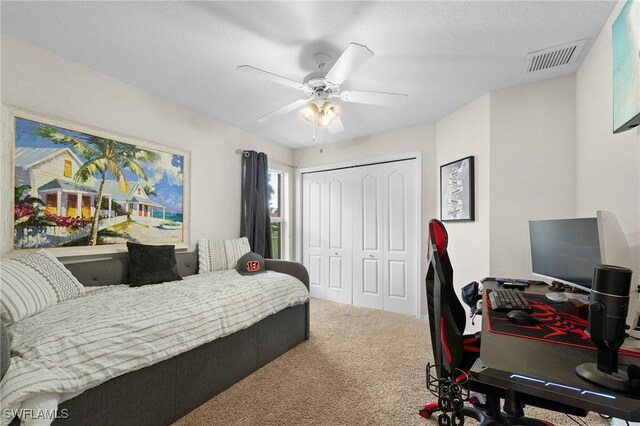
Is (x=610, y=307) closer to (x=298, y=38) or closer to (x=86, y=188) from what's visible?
(x=298, y=38)

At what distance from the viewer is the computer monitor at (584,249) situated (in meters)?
1.43

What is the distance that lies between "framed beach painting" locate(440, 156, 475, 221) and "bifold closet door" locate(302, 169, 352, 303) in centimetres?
142

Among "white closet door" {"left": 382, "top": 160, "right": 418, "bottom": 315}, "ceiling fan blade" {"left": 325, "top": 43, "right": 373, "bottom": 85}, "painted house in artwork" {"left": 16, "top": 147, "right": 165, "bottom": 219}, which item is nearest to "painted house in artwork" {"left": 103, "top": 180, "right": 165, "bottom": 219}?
"painted house in artwork" {"left": 16, "top": 147, "right": 165, "bottom": 219}

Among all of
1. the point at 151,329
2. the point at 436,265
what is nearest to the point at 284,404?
the point at 151,329

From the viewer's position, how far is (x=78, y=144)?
7.39ft

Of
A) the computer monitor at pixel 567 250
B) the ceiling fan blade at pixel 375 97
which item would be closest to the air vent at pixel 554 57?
the ceiling fan blade at pixel 375 97

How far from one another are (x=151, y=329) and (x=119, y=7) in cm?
198

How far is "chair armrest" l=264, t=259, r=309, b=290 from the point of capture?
120 inches

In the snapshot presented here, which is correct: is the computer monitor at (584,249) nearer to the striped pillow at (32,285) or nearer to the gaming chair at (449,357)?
the gaming chair at (449,357)

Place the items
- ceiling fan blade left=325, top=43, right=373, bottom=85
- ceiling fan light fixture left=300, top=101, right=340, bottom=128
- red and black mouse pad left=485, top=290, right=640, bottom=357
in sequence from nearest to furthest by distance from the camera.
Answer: red and black mouse pad left=485, top=290, right=640, bottom=357
ceiling fan blade left=325, top=43, right=373, bottom=85
ceiling fan light fixture left=300, top=101, right=340, bottom=128

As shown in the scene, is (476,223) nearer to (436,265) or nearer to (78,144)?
(436,265)

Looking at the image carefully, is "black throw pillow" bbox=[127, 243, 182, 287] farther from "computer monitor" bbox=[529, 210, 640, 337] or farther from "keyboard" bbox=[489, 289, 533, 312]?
"computer monitor" bbox=[529, 210, 640, 337]

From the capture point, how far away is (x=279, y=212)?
4715 millimetres

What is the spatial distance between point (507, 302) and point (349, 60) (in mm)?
1715
